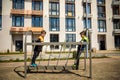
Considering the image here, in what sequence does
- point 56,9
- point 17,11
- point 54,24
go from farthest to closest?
point 56,9
point 54,24
point 17,11

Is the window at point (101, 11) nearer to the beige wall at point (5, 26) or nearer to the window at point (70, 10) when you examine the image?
the window at point (70, 10)

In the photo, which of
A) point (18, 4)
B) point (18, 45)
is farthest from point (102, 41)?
point (18, 4)

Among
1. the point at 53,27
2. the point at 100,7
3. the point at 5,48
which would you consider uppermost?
the point at 100,7

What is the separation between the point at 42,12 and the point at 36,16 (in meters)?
1.57

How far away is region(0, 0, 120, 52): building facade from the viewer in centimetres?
3253

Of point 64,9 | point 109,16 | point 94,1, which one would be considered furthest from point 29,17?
point 109,16

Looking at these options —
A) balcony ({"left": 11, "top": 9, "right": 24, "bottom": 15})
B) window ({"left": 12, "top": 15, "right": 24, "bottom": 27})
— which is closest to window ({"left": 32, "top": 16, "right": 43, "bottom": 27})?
window ({"left": 12, "top": 15, "right": 24, "bottom": 27})

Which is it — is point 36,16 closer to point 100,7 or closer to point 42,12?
point 42,12

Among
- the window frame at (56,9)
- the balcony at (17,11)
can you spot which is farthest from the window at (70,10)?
the balcony at (17,11)

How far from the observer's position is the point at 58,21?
114ft

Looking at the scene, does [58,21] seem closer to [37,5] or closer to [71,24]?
[71,24]

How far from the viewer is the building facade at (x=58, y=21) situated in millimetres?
32531

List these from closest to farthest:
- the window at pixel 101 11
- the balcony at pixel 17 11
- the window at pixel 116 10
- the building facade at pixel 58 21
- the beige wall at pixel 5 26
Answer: the beige wall at pixel 5 26
the balcony at pixel 17 11
the building facade at pixel 58 21
the window at pixel 101 11
the window at pixel 116 10

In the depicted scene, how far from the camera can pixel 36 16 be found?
33.9 m
